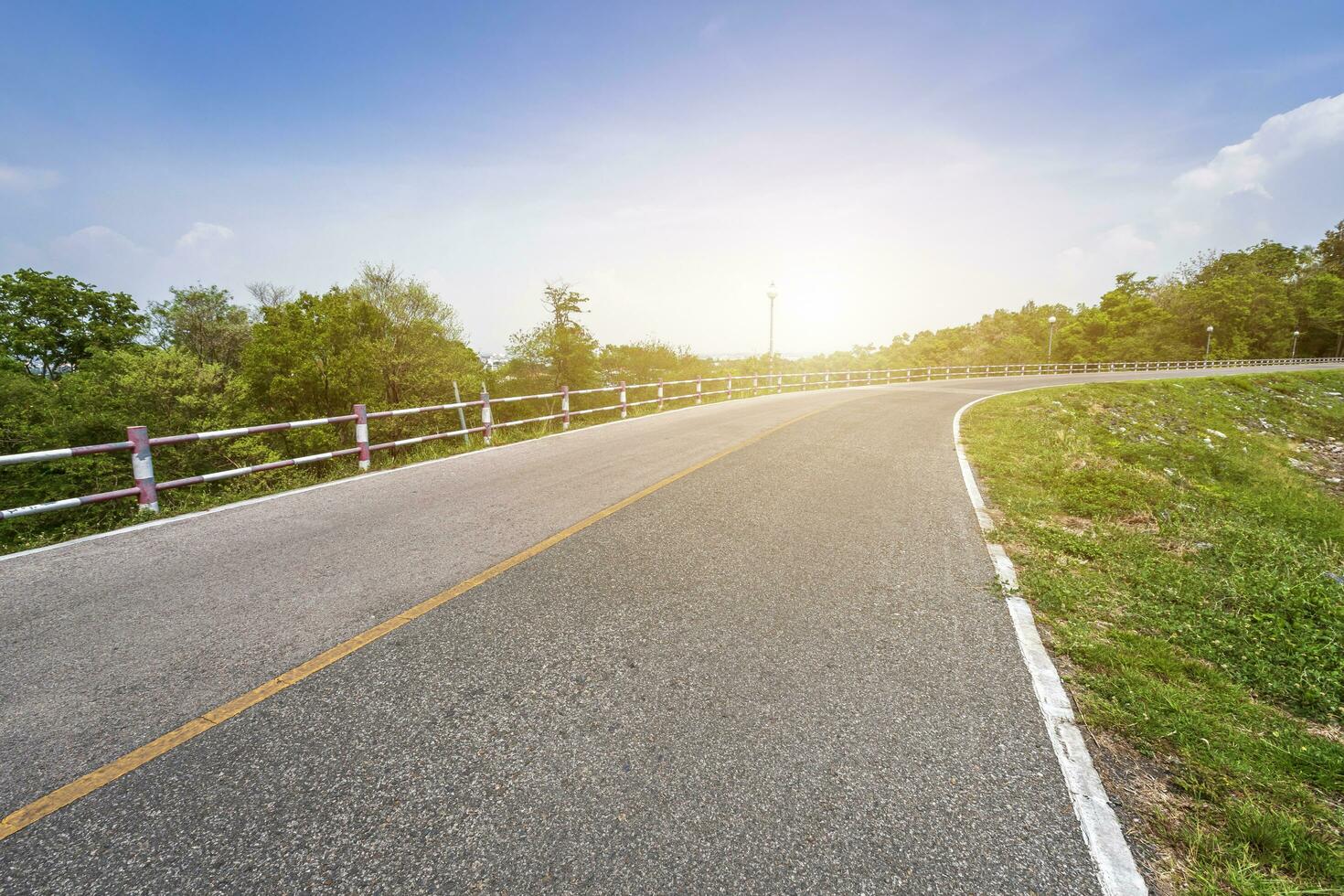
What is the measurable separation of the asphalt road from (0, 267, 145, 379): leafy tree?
135ft

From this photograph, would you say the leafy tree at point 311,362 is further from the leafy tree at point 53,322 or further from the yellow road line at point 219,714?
the yellow road line at point 219,714

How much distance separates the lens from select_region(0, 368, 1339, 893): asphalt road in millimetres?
1729

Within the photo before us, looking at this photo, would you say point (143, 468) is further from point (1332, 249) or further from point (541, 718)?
point (1332, 249)

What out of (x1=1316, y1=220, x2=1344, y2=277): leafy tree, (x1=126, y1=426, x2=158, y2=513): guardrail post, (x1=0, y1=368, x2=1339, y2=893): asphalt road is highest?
(x1=1316, y1=220, x2=1344, y2=277): leafy tree

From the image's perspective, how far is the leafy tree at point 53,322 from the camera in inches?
1211

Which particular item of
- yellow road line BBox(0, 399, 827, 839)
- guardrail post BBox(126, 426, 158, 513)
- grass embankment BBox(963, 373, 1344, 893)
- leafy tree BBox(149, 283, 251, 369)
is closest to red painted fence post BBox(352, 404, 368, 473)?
guardrail post BBox(126, 426, 158, 513)

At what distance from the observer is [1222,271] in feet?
277

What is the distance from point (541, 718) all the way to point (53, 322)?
4845 centimetres

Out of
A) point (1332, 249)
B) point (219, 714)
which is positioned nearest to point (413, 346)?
point (219, 714)

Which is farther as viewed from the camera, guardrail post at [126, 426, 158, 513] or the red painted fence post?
the red painted fence post

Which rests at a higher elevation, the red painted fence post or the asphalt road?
the red painted fence post

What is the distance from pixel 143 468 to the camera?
5.90m

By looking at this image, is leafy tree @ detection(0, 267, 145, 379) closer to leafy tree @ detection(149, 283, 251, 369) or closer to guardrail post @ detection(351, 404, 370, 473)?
leafy tree @ detection(149, 283, 251, 369)

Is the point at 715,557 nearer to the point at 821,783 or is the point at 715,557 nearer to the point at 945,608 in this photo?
the point at 945,608
